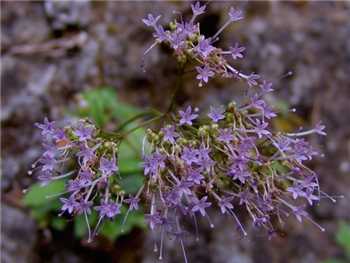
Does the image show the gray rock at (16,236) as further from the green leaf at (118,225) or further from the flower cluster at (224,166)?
the flower cluster at (224,166)

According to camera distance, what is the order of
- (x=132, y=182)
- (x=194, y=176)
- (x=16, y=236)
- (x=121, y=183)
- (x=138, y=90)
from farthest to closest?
(x=138, y=90), (x=16, y=236), (x=132, y=182), (x=121, y=183), (x=194, y=176)

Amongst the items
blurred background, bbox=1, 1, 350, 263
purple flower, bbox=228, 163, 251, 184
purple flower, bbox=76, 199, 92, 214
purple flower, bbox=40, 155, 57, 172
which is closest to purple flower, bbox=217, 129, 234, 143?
purple flower, bbox=228, 163, 251, 184

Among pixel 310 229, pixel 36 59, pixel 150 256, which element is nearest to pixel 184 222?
pixel 150 256

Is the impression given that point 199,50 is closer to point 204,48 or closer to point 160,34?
point 204,48

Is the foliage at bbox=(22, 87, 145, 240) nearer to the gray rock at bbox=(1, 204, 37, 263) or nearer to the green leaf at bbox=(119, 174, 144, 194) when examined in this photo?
the green leaf at bbox=(119, 174, 144, 194)

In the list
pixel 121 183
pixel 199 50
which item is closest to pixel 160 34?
pixel 199 50

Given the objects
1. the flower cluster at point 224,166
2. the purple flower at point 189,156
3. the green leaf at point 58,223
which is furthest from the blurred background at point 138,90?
the purple flower at point 189,156

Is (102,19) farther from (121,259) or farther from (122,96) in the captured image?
(121,259)
